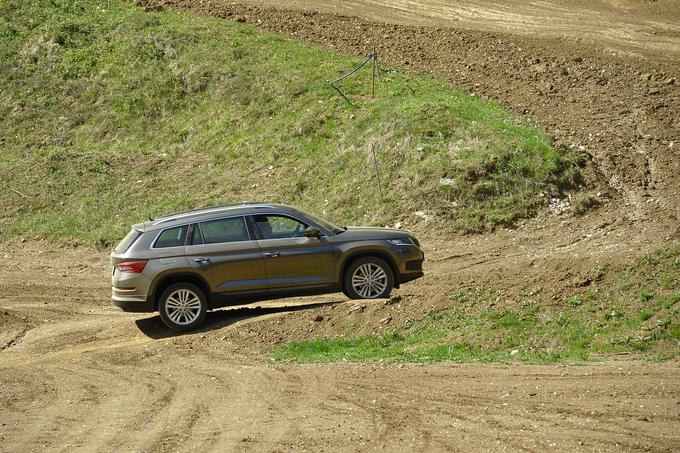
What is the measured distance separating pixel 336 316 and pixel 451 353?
2.14 metres

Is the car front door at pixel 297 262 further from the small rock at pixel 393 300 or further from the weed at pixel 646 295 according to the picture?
the weed at pixel 646 295

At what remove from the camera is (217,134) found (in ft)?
80.4

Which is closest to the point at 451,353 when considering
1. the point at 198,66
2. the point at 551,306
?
the point at 551,306

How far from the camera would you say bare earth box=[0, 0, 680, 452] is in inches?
355

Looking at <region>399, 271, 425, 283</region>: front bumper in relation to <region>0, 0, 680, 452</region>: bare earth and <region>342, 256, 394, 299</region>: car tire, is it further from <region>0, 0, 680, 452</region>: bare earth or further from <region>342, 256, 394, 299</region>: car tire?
<region>0, 0, 680, 452</region>: bare earth

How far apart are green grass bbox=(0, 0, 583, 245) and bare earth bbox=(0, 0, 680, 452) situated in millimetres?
883

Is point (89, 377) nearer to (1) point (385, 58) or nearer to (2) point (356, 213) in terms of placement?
(2) point (356, 213)

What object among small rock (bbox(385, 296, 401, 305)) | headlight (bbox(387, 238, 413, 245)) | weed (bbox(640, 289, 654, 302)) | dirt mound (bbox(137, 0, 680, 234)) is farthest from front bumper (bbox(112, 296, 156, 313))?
dirt mound (bbox(137, 0, 680, 234))

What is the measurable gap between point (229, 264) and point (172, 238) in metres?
0.93

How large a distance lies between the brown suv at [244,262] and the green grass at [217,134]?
15.2 ft

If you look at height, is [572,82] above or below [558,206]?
above

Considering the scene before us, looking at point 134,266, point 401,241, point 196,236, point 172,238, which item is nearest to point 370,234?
point 401,241

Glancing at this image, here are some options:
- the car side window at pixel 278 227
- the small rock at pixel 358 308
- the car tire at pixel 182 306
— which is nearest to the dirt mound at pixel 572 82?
the small rock at pixel 358 308

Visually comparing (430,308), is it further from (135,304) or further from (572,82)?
(572,82)
